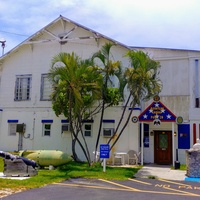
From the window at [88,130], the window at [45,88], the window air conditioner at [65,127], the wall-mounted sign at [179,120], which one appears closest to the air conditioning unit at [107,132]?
the window at [88,130]

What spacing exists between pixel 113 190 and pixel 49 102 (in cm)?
1069

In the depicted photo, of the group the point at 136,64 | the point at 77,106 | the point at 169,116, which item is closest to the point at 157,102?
the point at 169,116

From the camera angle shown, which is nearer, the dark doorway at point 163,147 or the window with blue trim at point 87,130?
the dark doorway at point 163,147

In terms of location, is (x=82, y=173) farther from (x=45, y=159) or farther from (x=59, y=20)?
(x=59, y=20)

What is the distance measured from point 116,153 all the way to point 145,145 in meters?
2.12

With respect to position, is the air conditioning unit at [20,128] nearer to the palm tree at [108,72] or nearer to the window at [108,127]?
the window at [108,127]

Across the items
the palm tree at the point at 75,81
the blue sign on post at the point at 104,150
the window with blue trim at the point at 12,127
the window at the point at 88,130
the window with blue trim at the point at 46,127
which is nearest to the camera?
the blue sign on post at the point at 104,150

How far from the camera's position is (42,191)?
909 cm

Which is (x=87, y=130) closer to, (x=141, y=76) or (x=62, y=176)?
(x=141, y=76)

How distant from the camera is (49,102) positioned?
19.2 m

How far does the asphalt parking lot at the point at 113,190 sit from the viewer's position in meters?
8.55

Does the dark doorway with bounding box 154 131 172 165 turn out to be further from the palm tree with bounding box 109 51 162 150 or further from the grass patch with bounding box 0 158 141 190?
the grass patch with bounding box 0 158 141 190

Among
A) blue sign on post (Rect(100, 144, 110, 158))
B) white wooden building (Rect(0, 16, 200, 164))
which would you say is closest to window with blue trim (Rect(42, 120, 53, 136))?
white wooden building (Rect(0, 16, 200, 164))

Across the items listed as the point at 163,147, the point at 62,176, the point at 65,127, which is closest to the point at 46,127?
the point at 65,127
